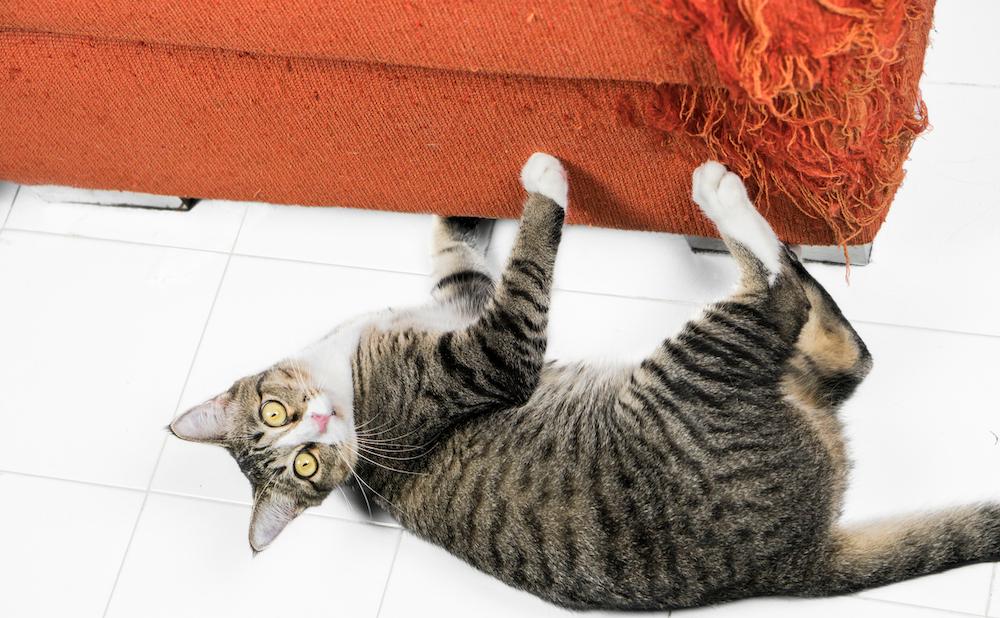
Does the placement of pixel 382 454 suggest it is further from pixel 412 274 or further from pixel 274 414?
pixel 412 274

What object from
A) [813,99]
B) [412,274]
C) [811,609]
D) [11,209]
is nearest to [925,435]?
[811,609]

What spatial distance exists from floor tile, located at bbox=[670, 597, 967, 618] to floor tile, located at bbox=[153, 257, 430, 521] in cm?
78

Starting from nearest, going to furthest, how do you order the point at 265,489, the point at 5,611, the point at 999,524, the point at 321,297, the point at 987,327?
the point at 999,524 < the point at 265,489 < the point at 987,327 < the point at 5,611 < the point at 321,297

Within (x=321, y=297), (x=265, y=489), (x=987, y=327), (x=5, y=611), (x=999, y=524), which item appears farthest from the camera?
(x=321, y=297)

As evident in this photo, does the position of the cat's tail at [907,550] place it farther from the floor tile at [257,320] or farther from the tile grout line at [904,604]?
the floor tile at [257,320]

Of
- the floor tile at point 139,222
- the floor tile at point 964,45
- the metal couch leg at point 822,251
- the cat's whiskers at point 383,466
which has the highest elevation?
the floor tile at point 964,45

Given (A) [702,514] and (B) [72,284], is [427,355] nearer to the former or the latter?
(A) [702,514]

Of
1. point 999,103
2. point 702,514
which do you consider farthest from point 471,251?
point 999,103

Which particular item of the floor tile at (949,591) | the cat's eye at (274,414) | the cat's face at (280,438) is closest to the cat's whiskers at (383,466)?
the cat's face at (280,438)

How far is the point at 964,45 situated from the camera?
181cm

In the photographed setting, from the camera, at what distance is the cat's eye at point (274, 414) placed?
1.57 m

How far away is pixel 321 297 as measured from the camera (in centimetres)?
193

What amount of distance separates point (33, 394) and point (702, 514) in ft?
4.59

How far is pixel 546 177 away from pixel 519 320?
24 cm
